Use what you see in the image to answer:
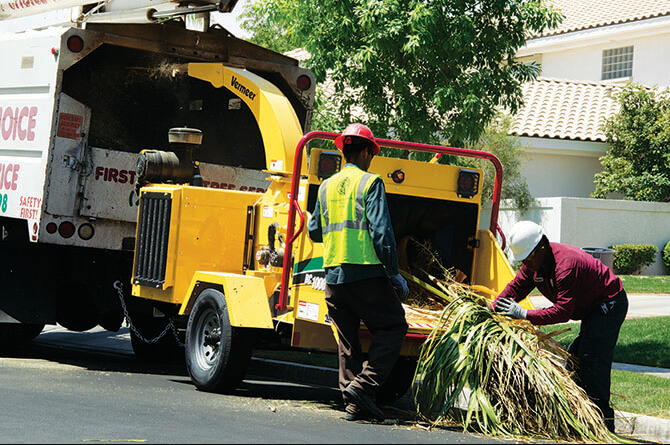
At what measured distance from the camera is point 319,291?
7.23 m

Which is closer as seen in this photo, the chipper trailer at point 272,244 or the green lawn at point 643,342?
the chipper trailer at point 272,244

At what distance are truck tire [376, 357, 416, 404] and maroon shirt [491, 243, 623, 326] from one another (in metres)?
1.64

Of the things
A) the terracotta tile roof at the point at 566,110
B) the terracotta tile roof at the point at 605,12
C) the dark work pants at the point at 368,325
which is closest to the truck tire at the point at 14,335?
the dark work pants at the point at 368,325

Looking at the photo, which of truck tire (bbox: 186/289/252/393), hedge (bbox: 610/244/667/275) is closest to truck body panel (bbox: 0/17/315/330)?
truck tire (bbox: 186/289/252/393)

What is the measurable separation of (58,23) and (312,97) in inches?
113

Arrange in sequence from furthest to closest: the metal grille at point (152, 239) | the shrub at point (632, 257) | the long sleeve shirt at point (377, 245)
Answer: the shrub at point (632, 257), the metal grille at point (152, 239), the long sleeve shirt at point (377, 245)

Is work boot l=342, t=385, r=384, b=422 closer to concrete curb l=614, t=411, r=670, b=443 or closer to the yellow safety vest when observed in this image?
the yellow safety vest

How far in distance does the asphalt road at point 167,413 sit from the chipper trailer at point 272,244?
0.48 m

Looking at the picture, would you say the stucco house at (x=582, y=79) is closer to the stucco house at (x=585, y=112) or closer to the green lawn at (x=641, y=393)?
the stucco house at (x=585, y=112)

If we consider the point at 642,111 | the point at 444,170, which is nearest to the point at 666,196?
the point at 642,111

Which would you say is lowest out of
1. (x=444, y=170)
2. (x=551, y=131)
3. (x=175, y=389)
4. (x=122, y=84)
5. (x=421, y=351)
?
(x=175, y=389)

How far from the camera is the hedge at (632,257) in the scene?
22.7 meters

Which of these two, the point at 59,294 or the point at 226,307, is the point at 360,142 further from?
the point at 59,294

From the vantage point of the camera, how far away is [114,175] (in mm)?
9938
